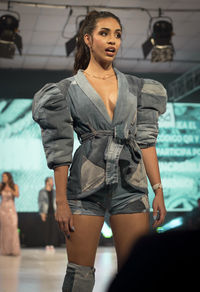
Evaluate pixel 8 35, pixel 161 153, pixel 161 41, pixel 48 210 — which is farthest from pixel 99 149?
pixel 161 153

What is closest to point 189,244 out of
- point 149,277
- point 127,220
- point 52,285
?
point 149,277

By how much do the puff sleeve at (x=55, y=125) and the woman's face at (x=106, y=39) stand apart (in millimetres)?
218

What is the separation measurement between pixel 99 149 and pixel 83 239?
31cm

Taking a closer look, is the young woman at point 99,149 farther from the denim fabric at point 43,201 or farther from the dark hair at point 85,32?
the denim fabric at point 43,201

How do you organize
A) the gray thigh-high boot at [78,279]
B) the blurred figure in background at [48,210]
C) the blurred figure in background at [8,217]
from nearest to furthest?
1. the gray thigh-high boot at [78,279]
2. the blurred figure in background at [8,217]
3. the blurred figure in background at [48,210]

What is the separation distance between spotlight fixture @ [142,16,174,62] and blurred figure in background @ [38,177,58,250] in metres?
3.65

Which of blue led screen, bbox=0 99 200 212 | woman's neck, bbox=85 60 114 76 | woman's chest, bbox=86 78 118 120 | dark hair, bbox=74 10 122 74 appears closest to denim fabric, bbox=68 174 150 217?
woman's chest, bbox=86 78 118 120

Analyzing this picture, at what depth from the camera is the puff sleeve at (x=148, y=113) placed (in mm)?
2078

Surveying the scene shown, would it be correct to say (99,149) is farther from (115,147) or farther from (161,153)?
(161,153)

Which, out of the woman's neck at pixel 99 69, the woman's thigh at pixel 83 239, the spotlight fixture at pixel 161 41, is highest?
the spotlight fixture at pixel 161 41

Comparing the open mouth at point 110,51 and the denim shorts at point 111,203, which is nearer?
the denim shorts at point 111,203

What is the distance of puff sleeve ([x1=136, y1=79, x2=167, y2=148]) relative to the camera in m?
2.08

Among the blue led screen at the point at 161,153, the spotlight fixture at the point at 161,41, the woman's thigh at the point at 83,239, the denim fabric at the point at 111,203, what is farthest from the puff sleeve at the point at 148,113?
the blue led screen at the point at 161,153

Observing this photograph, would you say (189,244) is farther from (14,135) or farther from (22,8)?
(14,135)
